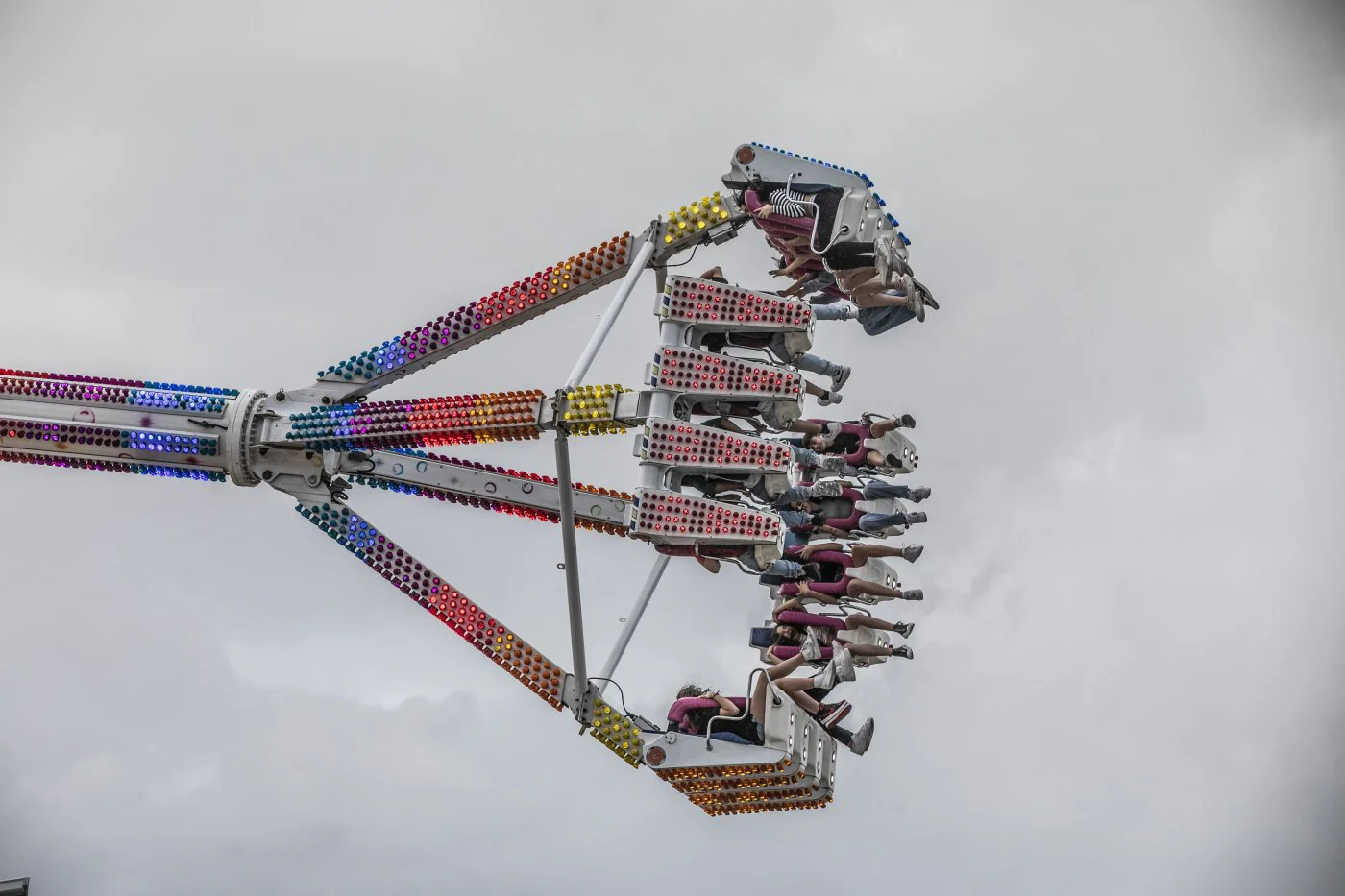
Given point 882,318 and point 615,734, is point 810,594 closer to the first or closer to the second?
point 615,734

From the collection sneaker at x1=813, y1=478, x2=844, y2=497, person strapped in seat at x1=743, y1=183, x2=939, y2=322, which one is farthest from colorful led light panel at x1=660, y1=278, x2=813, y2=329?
sneaker at x1=813, y1=478, x2=844, y2=497

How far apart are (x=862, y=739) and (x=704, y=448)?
7993 millimetres

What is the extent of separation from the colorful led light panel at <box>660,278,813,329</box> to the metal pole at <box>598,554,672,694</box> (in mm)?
5239

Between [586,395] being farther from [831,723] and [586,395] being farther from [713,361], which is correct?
[831,723]

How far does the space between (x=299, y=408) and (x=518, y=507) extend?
5069 mm

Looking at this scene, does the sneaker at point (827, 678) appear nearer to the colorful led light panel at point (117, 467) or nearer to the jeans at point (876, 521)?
the jeans at point (876, 521)

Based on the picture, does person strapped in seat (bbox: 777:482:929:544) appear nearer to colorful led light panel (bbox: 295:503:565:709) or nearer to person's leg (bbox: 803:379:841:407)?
person's leg (bbox: 803:379:841:407)

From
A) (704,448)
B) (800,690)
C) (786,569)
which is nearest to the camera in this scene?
(704,448)

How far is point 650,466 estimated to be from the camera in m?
33.6

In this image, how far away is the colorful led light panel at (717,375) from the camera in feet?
110

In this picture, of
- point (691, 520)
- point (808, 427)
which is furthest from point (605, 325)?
point (808, 427)

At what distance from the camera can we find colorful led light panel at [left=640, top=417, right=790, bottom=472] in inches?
1315

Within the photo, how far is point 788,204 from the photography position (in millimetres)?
34938

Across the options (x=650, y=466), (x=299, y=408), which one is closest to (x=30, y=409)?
(x=299, y=408)
